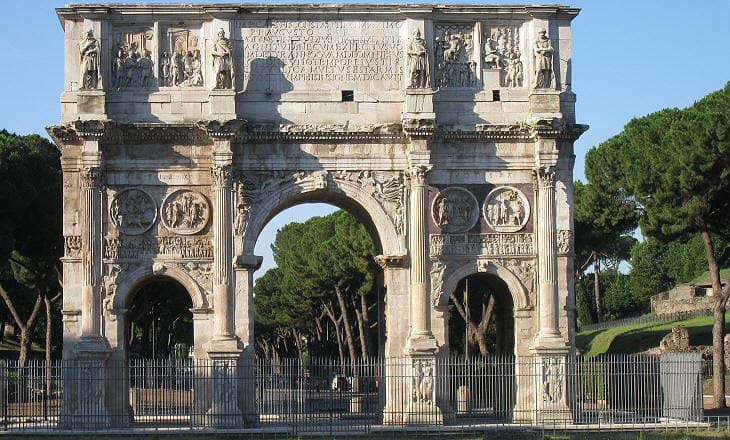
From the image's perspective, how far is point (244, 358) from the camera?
29516 mm

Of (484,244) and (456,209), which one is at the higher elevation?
(456,209)

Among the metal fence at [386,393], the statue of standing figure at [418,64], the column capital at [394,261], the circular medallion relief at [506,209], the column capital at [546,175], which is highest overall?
the statue of standing figure at [418,64]

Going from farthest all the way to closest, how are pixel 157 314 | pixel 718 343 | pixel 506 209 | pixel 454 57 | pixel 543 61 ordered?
pixel 157 314, pixel 718 343, pixel 454 57, pixel 506 209, pixel 543 61

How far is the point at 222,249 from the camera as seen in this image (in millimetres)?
29688

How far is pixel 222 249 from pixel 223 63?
4.29 metres

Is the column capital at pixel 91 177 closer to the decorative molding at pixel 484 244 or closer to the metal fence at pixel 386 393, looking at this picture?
the metal fence at pixel 386 393

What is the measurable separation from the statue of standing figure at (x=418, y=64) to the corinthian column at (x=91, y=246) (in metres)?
7.56

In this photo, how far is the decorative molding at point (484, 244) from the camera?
3025 centimetres

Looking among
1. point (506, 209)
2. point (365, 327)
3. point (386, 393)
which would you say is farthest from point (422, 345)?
point (365, 327)

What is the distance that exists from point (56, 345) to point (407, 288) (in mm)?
31656

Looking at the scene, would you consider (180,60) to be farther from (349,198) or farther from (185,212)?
(349,198)

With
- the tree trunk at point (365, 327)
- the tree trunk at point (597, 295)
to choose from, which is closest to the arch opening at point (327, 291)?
the tree trunk at point (365, 327)

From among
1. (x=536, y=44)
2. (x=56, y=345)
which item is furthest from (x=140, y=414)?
A: (x=56, y=345)

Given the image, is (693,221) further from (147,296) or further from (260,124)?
(147,296)
